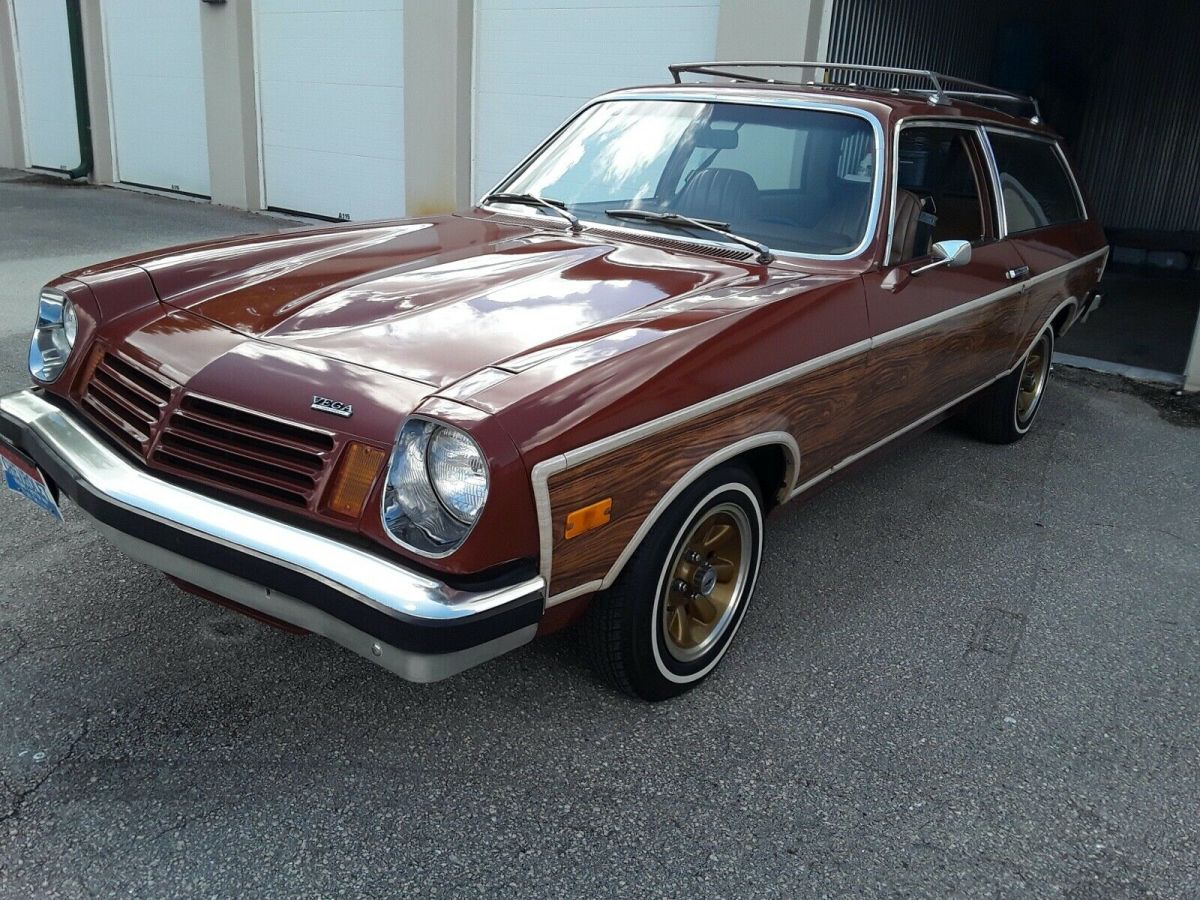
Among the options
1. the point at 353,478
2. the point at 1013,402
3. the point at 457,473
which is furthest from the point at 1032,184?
the point at 353,478

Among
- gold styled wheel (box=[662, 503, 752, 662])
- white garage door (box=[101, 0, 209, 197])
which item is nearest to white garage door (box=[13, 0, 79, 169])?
white garage door (box=[101, 0, 209, 197])

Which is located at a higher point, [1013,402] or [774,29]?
[774,29]

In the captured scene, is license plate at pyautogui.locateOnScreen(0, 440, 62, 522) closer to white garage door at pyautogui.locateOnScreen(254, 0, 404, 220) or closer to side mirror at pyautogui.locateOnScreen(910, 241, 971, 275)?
side mirror at pyautogui.locateOnScreen(910, 241, 971, 275)

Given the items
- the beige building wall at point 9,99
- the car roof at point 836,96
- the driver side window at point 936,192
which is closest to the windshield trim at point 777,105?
the car roof at point 836,96

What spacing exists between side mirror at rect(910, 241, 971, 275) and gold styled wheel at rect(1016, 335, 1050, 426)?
1.98m

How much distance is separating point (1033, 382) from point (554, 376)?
13.1 ft

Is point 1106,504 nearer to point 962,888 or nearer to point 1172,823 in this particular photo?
point 1172,823

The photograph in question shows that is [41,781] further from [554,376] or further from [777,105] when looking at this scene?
[777,105]

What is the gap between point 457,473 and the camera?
2.20m

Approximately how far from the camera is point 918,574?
12.6 feet

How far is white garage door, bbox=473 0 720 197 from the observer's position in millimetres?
8570

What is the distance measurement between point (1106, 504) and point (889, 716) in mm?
2345

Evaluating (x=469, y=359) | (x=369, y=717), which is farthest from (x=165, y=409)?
(x=369, y=717)

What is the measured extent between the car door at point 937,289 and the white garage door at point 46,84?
590 inches
